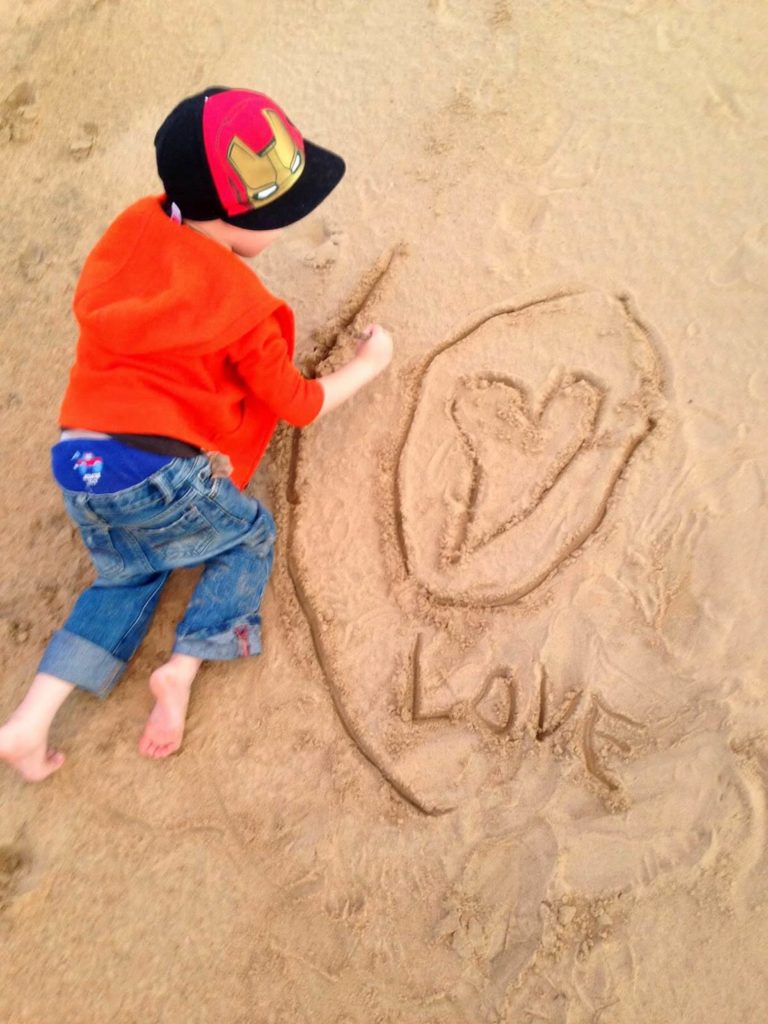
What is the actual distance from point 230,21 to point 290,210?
1.65m

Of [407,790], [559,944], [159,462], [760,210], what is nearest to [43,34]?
[159,462]

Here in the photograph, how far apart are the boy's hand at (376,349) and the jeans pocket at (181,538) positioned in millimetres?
624

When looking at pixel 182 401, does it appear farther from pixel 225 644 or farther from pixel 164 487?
pixel 225 644

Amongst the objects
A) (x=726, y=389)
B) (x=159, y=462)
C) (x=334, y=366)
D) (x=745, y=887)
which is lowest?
(x=745, y=887)

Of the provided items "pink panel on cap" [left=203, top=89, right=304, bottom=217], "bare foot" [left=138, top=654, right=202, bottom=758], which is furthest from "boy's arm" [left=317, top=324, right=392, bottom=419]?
"bare foot" [left=138, top=654, right=202, bottom=758]

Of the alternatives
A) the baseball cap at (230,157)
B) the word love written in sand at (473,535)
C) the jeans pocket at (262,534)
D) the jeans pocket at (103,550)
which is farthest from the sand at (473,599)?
the baseball cap at (230,157)

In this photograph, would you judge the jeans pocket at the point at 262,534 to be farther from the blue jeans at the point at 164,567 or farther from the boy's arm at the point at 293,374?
the boy's arm at the point at 293,374

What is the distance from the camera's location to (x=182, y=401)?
74.9 inches

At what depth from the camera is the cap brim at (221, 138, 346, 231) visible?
181cm

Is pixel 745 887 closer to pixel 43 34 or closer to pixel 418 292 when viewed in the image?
pixel 418 292

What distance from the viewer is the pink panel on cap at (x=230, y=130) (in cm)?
167

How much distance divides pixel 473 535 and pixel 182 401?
0.84 m

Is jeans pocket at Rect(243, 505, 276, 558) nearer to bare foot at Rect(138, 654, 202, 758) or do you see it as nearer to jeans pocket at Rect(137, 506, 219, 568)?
jeans pocket at Rect(137, 506, 219, 568)

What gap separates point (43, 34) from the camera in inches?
125
